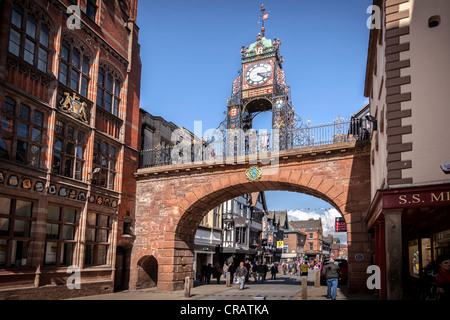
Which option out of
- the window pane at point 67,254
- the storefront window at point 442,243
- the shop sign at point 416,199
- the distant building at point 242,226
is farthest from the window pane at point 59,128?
the distant building at point 242,226

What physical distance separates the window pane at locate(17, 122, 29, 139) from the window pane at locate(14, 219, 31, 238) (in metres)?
3.25

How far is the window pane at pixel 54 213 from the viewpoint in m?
16.4

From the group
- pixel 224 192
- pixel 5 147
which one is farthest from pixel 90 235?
pixel 224 192

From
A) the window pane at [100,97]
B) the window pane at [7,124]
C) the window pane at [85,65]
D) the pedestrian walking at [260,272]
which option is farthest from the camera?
the pedestrian walking at [260,272]

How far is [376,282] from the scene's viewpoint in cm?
1480

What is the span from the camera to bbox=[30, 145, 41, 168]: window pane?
1546 cm

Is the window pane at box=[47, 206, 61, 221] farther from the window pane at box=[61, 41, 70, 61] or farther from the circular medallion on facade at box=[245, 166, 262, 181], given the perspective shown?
the circular medallion on facade at box=[245, 166, 262, 181]

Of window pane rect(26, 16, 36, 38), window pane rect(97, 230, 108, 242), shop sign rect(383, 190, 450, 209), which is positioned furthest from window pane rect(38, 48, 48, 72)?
shop sign rect(383, 190, 450, 209)

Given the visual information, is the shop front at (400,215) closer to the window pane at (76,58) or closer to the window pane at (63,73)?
the window pane at (63,73)

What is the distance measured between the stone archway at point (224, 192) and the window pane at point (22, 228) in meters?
7.36

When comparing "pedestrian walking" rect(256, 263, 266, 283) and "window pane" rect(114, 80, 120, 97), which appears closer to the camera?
"window pane" rect(114, 80, 120, 97)

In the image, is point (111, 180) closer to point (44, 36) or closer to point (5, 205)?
point (5, 205)
